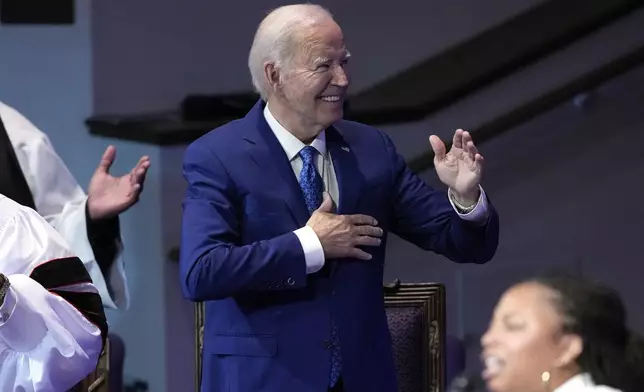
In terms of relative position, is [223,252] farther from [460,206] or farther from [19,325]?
[460,206]

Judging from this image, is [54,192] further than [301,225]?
Yes

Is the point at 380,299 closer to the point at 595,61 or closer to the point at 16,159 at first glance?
the point at 16,159

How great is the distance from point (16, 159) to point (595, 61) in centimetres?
204

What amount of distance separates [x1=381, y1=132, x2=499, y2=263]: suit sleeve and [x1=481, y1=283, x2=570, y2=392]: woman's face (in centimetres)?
98

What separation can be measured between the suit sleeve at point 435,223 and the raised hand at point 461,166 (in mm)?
47

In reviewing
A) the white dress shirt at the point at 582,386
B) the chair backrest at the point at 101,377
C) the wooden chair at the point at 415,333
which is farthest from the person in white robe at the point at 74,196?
the white dress shirt at the point at 582,386

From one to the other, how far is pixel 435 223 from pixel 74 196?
1315 millimetres

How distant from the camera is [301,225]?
9.77 feet

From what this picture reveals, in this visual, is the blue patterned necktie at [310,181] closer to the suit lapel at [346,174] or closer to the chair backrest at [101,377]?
the suit lapel at [346,174]

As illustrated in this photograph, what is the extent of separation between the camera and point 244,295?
298cm

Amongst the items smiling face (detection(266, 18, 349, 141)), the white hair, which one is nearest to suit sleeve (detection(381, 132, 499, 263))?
smiling face (detection(266, 18, 349, 141))

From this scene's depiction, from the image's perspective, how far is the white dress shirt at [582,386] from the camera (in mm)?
1907

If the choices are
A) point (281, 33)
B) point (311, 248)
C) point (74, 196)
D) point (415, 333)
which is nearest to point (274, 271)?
point (311, 248)

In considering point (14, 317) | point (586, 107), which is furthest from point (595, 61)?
point (14, 317)
